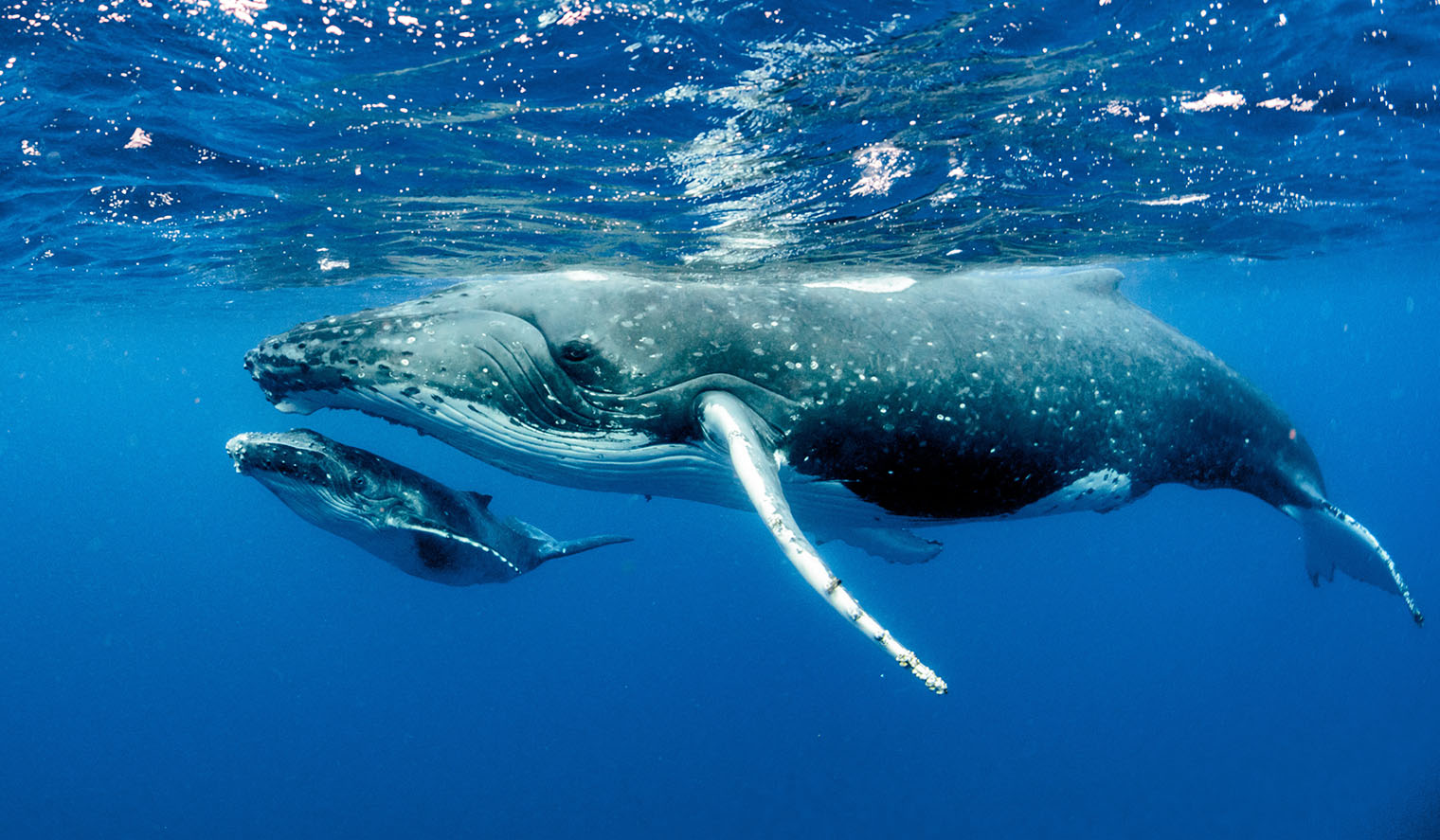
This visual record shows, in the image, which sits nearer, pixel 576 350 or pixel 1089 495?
pixel 576 350

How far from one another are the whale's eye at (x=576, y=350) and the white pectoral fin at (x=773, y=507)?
714 millimetres

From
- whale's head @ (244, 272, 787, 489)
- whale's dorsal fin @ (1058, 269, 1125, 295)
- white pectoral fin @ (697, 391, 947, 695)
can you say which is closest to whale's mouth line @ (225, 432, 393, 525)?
whale's head @ (244, 272, 787, 489)

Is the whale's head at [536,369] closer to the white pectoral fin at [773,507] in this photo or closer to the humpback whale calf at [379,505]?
the white pectoral fin at [773,507]

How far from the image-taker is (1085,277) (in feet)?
24.6

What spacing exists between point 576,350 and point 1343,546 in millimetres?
8378

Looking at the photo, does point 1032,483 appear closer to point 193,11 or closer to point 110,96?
point 193,11

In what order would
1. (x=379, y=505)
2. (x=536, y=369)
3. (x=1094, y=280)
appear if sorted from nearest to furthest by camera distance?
(x=379, y=505), (x=536, y=369), (x=1094, y=280)

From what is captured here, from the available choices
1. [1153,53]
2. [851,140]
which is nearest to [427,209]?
[851,140]

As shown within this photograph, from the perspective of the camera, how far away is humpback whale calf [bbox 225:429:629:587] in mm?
3699

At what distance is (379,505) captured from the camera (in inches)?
148

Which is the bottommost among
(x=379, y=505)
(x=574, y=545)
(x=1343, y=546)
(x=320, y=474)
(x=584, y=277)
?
(x=1343, y=546)

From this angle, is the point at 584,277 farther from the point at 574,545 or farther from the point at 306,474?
the point at 306,474

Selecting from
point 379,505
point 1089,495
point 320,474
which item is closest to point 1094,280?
point 1089,495

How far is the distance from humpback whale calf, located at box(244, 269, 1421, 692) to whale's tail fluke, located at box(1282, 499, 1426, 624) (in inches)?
112
